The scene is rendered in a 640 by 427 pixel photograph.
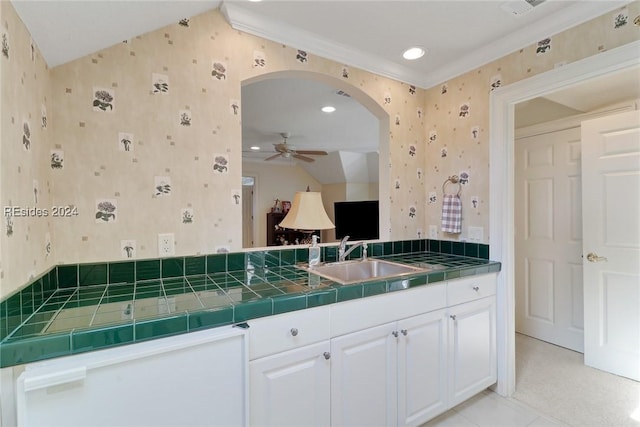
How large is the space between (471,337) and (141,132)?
2152 mm

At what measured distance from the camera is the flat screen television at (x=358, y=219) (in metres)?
5.75

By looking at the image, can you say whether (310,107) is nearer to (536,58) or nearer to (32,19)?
(536,58)

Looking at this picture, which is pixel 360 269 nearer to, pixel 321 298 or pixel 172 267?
pixel 321 298

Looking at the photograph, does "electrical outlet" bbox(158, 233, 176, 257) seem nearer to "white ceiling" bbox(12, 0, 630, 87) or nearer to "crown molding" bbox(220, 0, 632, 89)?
"white ceiling" bbox(12, 0, 630, 87)

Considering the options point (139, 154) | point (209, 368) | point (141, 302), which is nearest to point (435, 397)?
point (209, 368)

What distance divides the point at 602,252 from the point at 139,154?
124 inches

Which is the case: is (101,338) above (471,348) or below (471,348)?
above

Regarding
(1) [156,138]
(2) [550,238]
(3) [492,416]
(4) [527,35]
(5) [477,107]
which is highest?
(4) [527,35]

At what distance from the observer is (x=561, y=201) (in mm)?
2604

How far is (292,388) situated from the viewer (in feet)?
3.86

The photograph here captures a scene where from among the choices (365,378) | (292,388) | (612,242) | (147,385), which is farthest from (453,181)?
(147,385)

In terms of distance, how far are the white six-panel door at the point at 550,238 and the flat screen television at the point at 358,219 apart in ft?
9.59

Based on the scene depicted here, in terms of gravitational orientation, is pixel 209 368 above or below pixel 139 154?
below

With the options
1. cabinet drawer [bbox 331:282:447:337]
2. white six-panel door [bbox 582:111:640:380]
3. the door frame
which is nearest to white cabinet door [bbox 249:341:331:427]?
cabinet drawer [bbox 331:282:447:337]
